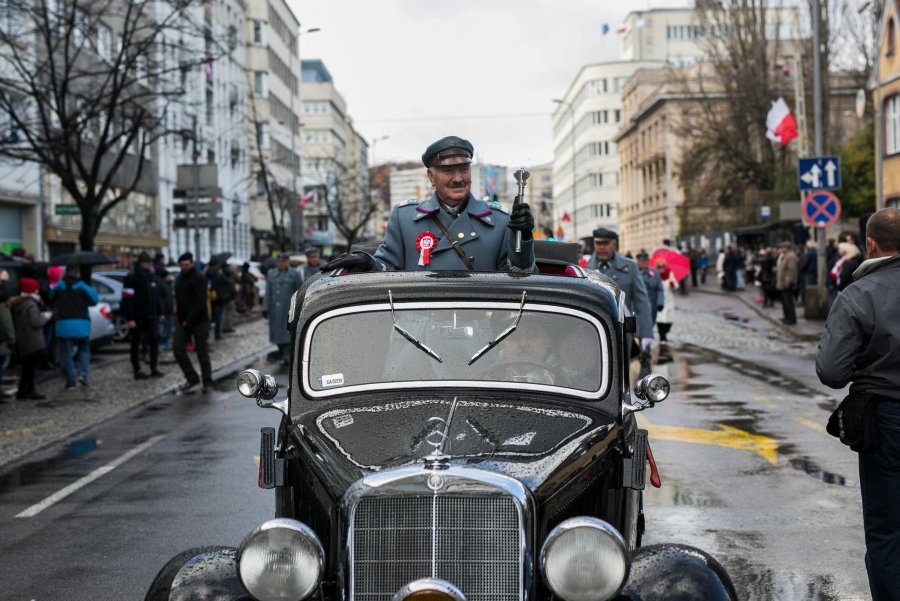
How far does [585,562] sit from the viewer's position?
4203 millimetres

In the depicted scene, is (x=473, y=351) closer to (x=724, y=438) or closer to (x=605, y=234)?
(x=724, y=438)

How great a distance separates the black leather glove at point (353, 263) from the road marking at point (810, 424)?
299 inches

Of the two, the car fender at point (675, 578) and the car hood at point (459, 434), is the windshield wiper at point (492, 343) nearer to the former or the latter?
the car hood at point (459, 434)

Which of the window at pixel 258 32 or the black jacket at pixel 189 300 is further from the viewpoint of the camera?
the window at pixel 258 32

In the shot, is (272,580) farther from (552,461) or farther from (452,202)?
(452,202)

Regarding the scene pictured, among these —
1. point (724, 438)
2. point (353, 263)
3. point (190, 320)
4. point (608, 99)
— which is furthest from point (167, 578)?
point (608, 99)

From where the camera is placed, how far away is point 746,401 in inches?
616

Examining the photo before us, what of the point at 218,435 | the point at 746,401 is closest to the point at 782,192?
the point at 746,401

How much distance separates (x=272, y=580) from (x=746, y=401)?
12136 millimetres

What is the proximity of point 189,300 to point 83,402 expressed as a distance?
2.24m

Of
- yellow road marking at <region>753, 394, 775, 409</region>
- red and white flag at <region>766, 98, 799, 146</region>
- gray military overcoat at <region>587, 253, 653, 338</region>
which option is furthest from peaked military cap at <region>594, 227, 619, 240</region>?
red and white flag at <region>766, 98, 799, 146</region>

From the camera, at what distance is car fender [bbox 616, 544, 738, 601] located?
4.52m

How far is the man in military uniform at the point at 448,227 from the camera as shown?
7227 mm

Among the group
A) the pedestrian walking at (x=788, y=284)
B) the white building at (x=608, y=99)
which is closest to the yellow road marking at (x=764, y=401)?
the pedestrian walking at (x=788, y=284)
